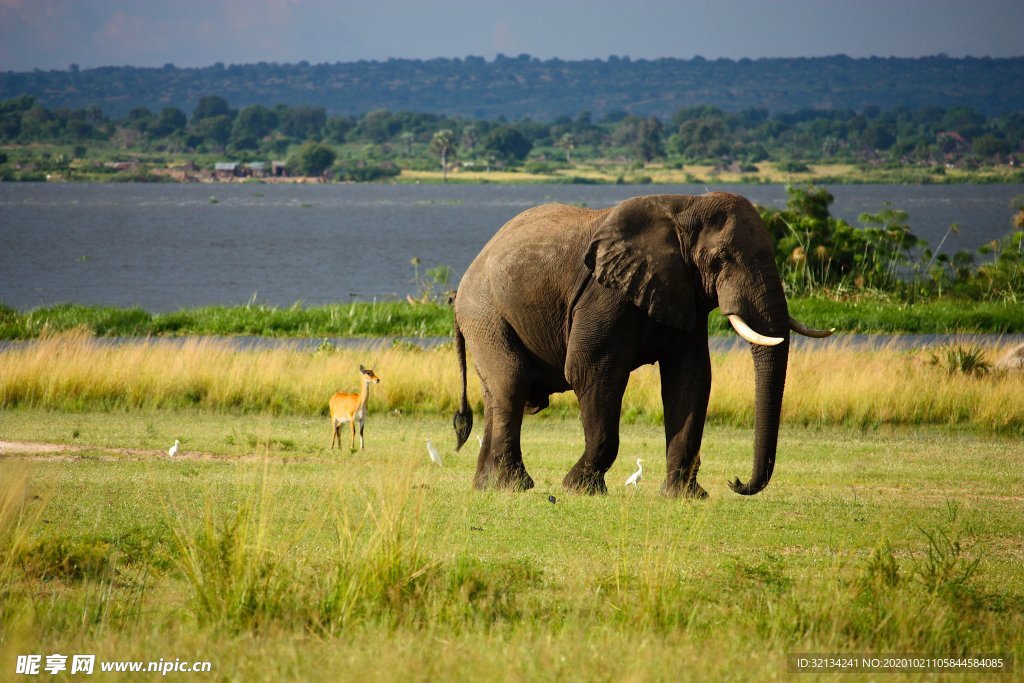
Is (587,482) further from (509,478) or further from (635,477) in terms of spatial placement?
(509,478)

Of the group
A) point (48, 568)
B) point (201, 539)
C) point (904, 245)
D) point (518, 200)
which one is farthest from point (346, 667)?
point (518, 200)

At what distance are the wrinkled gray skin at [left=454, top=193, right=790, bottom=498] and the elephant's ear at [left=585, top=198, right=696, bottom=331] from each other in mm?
12

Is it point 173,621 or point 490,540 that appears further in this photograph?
point 490,540

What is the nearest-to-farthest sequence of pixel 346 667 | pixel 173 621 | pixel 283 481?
pixel 346 667
pixel 173 621
pixel 283 481

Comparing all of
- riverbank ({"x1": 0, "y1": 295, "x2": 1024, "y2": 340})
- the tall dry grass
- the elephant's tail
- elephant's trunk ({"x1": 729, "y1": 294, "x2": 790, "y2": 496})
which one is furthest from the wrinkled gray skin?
riverbank ({"x1": 0, "y1": 295, "x2": 1024, "y2": 340})

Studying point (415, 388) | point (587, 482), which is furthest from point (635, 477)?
point (415, 388)

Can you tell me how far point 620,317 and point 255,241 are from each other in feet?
330

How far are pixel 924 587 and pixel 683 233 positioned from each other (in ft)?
14.2

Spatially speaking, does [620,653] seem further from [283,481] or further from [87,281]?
[87,281]

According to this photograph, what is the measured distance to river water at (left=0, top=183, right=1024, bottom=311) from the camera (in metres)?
67.7

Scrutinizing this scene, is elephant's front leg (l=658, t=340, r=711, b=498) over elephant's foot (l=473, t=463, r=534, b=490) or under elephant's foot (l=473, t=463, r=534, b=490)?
over

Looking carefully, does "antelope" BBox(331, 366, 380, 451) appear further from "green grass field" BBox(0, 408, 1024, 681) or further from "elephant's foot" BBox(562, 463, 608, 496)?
"elephant's foot" BBox(562, 463, 608, 496)

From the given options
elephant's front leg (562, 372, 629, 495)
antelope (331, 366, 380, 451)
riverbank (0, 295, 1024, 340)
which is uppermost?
elephant's front leg (562, 372, 629, 495)

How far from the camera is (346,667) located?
689 cm
